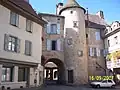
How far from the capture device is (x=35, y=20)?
1048 inches

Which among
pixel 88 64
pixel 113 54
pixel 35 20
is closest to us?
pixel 35 20

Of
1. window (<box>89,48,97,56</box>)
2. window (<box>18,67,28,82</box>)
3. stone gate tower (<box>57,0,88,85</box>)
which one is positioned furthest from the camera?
window (<box>89,48,97,56</box>)

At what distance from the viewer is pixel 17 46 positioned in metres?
22.6

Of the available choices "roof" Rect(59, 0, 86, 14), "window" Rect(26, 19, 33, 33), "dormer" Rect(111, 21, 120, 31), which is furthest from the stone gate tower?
"window" Rect(26, 19, 33, 33)

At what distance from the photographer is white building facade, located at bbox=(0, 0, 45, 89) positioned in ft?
67.7

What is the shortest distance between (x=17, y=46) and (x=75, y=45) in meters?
16.2

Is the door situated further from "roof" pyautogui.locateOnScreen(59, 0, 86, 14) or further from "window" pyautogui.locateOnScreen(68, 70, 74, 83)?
"roof" pyautogui.locateOnScreen(59, 0, 86, 14)

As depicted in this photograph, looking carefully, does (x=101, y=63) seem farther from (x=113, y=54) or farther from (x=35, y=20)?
(x=35, y=20)

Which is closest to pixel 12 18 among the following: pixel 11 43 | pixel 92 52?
pixel 11 43

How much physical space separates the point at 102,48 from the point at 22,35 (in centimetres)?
2213

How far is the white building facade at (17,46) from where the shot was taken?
67.7 ft

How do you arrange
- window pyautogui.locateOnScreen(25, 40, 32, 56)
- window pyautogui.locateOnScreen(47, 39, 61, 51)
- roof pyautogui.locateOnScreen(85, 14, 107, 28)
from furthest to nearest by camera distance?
1. roof pyautogui.locateOnScreen(85, 14, 107, 28)
2. window pyautogui.locateOnScreen(47, 39, 61, 51)
3. window pyautogui.locateOnScreen(25, 40, 32, 56)

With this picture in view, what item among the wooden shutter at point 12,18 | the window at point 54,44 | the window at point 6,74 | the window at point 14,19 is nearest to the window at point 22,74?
the window at point 6,74

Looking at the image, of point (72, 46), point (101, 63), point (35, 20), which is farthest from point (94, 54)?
point (35, 20)
